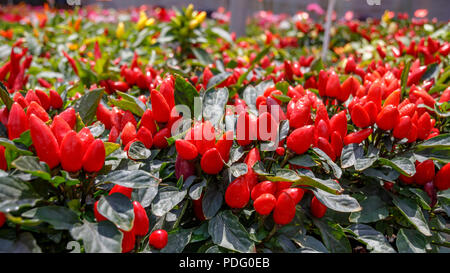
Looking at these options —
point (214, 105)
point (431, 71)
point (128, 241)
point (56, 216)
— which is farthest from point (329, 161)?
point (431, 71)

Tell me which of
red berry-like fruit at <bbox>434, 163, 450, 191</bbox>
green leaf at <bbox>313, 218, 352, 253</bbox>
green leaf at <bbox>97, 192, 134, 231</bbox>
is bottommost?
green leaf at <bbox>313, 218, 352, 253</bbox>

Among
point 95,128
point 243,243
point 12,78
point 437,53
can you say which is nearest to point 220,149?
point 243,243

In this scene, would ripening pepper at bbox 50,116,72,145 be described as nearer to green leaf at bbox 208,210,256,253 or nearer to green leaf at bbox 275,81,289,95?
green leaf at bbox 208,210,256,253

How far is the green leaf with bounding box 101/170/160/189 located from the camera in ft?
2.71

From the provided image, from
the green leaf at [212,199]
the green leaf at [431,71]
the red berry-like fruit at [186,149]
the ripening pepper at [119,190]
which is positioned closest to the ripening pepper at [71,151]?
the ripening pepper at [119,190]

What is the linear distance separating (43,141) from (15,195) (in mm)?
123

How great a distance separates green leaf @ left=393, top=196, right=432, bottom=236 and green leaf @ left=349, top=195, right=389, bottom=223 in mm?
42

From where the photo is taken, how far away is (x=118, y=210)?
793mm

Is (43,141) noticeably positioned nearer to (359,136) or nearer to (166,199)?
(166,199)

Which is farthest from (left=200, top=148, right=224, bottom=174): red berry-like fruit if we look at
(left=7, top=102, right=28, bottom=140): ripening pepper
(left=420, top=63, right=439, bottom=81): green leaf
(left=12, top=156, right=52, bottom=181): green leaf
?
(left=420, top=63, right=439, bottom=81): green leaf

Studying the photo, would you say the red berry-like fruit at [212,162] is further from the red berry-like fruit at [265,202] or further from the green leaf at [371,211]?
the green leaf at [371,211]

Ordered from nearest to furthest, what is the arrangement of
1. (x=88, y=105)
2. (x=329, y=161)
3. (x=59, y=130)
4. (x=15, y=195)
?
1. (x=15, y=195)
2. (x=59, y=130)
3. (x=329, y=161)
4. (x=88, y=105)

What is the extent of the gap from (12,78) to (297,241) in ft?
4.95

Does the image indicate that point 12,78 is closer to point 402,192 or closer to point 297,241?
point 297,241
